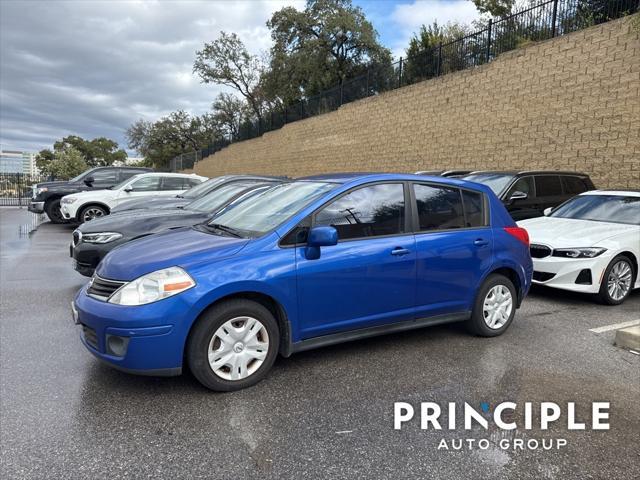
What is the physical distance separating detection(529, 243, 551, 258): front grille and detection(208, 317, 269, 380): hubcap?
4.35 metres

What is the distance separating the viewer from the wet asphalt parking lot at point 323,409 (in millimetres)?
2578

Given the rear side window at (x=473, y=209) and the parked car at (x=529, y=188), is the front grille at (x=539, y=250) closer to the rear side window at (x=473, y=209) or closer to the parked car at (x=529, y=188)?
the rear side window at (x=473, y=209)

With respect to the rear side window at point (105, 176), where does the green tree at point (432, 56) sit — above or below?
above

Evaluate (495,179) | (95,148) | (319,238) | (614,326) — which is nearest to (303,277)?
(319,238)

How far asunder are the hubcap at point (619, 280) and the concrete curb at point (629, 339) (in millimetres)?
1562

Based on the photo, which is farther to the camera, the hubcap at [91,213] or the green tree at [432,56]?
the green tree at [432,56]

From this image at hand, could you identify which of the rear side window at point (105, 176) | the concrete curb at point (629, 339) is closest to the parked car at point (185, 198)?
the rear side window at point (105, 176)

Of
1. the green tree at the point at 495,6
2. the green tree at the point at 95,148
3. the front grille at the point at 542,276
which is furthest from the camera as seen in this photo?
the green tree at the point at 95,148

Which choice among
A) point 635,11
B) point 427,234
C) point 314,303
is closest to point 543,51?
point 635,11

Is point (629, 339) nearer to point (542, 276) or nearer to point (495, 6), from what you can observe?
point (542, 276)

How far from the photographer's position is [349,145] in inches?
834

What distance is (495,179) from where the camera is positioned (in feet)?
30.5

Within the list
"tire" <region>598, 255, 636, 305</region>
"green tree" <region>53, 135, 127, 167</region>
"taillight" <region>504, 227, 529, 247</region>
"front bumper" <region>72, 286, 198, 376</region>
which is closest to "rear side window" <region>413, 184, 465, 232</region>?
"taillight" <region>504, 227, 529, 247</region>

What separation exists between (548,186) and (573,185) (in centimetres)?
92
